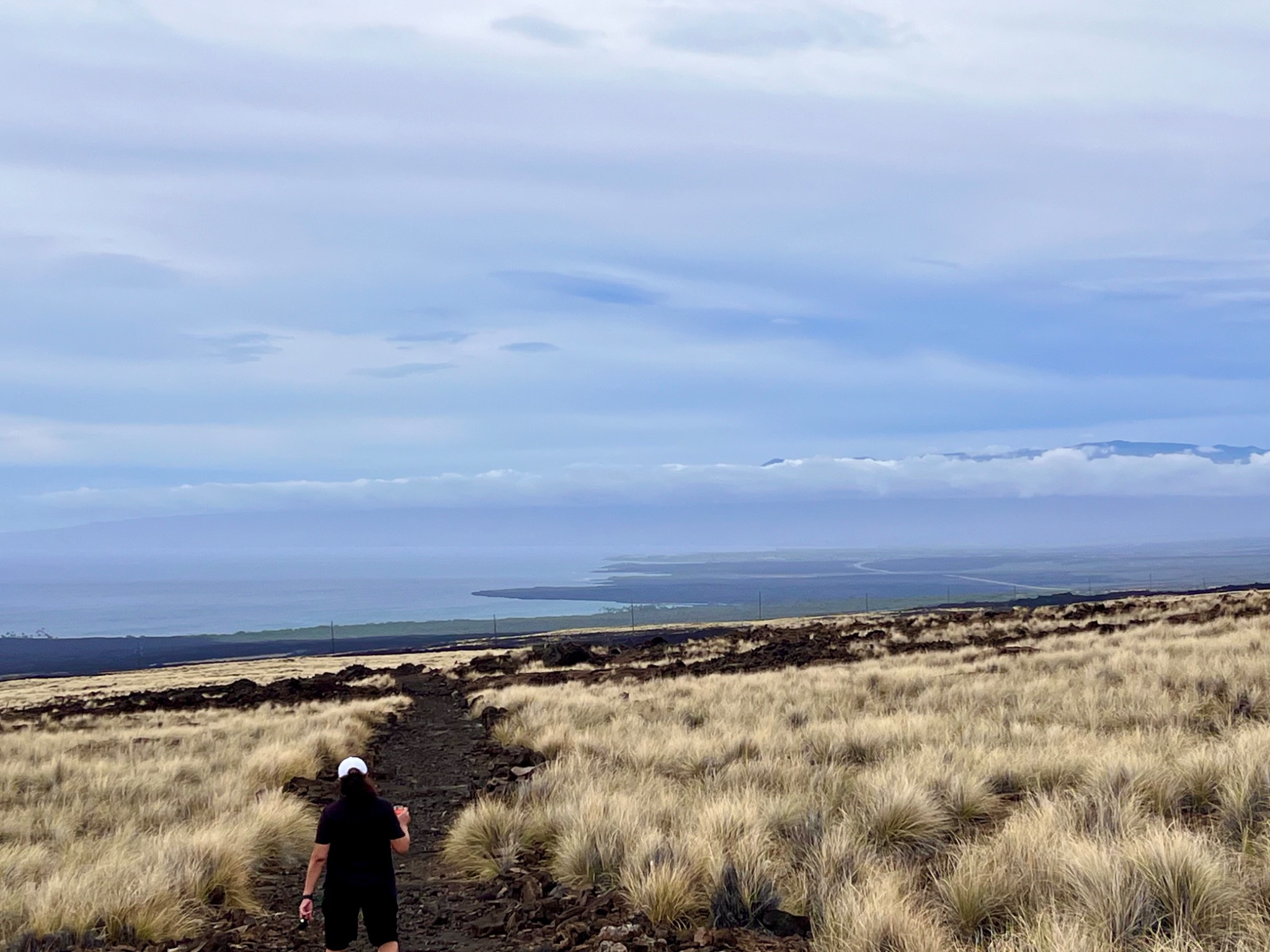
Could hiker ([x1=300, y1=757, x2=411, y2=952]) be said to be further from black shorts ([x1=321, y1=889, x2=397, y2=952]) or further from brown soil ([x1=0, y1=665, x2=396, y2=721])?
brown soil ([x1=0, y1=665, x2=396, y2=721])

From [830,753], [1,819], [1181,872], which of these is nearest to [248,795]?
[1,819]

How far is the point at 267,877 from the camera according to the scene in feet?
34.2

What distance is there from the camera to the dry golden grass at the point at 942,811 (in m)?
6.22

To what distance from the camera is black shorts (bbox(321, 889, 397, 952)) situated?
253 inches

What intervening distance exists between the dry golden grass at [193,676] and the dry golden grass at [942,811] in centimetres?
3159

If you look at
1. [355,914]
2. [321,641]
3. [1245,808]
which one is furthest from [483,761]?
[321,641]

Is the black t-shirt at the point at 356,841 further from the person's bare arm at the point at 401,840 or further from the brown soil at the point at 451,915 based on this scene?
the brown soil at the point at 451,915

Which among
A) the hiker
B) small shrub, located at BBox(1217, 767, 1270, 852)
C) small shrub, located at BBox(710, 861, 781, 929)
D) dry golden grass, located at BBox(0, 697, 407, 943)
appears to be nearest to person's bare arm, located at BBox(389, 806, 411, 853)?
the hiker

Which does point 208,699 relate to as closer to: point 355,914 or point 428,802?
point 428,802

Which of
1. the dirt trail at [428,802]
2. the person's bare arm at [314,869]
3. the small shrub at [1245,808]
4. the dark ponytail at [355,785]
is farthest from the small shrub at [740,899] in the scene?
the small shrub at [1245,808]

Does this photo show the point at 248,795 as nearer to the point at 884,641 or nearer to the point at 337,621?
the point at 884,641

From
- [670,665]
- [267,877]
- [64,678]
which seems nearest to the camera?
[267,877]

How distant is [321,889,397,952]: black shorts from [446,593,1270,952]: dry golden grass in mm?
1892

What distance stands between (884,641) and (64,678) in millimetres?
55782
